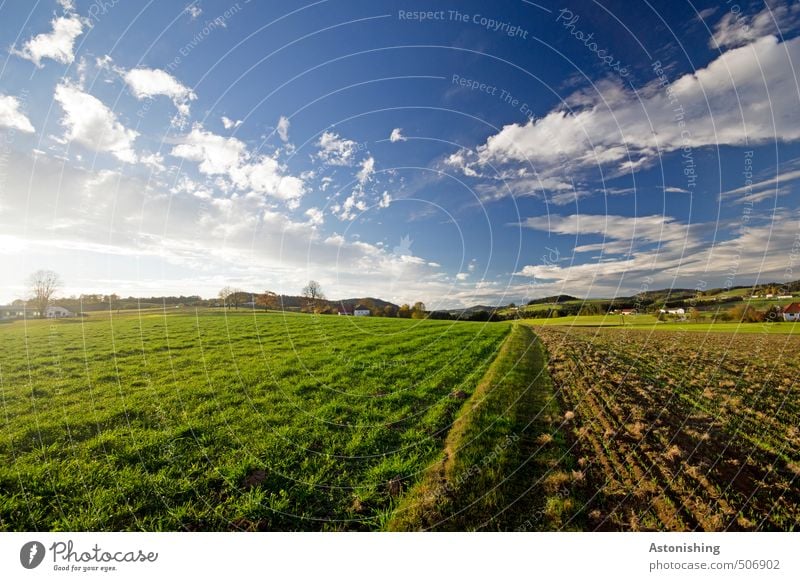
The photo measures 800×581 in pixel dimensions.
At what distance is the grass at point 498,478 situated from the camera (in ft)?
16.1

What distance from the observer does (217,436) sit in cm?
→ 717

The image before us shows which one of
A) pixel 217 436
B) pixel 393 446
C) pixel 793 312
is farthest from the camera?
pixel 793 312

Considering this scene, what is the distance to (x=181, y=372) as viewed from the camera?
12570 millimetres

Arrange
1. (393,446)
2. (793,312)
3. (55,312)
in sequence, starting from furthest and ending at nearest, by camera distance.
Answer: (55,312), (793,312), (393,446)

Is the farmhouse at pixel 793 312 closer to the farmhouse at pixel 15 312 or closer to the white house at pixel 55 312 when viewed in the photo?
the farmhouse at pixel 15 312

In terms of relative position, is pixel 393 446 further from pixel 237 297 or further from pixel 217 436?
pixel 237 297

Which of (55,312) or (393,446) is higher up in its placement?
(55,312)

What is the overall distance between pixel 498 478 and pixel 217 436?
19.2 ft
